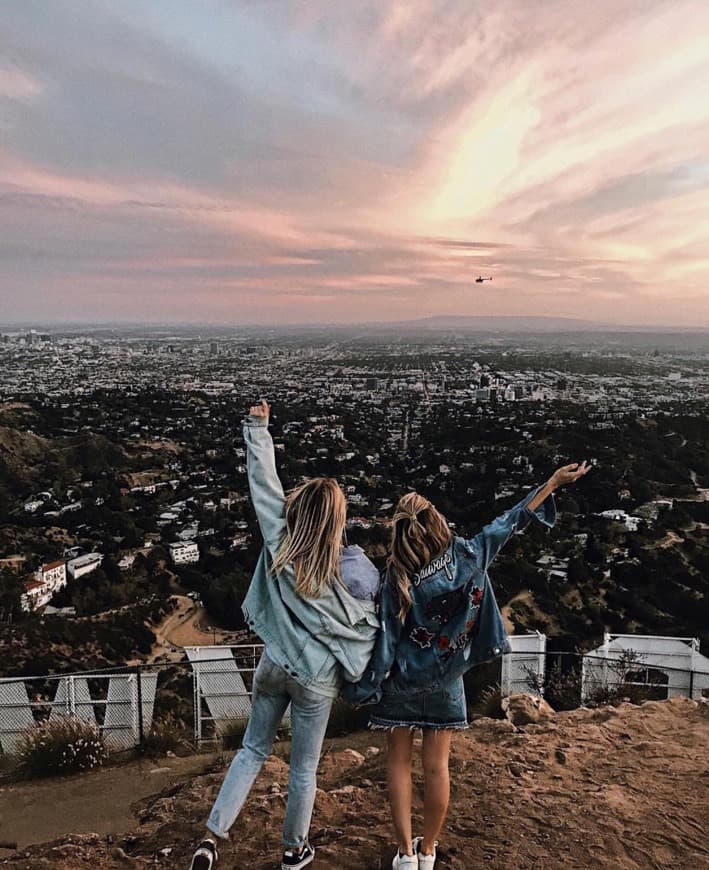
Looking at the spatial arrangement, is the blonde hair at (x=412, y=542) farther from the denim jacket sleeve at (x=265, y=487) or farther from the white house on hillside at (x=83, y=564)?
the white house on hillside at (x=83, y=564)

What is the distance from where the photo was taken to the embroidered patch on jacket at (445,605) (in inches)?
78.9

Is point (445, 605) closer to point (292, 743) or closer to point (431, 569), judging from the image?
point (431, 569)

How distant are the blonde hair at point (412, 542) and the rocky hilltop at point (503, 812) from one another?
114 cm

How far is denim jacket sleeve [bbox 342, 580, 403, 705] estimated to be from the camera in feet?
6.61

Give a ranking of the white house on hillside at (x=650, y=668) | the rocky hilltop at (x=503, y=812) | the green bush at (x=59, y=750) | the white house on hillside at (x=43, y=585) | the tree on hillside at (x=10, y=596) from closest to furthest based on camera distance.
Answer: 1. the rocky hilltop at (x=503, y=812)
2. the green bush at (x=59, y=750)
3. the white house on hillside at (x=650, y=668)
4. the tree on hillside at (x=10, y=596)
5. the white house on hillside at (x=43, y=585)

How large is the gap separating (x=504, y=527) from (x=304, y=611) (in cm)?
69

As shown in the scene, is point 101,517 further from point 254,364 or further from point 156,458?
point 254,364

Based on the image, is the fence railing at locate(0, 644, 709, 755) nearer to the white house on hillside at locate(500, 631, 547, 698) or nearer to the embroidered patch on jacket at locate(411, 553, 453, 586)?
the white house on hillside at locate(500, 631, 547, 698)

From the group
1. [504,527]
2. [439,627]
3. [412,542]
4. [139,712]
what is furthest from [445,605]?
[139,712]

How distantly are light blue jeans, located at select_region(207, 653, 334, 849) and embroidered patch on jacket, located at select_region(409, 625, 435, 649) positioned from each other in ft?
1.11

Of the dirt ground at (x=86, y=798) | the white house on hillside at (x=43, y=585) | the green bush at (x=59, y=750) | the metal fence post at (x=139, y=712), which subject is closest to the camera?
the dirt ground at (x=86, y=798)

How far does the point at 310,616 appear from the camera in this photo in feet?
6.48

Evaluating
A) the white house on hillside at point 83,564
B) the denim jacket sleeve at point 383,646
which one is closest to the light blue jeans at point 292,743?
the denim jacket sleeve at point 383,646

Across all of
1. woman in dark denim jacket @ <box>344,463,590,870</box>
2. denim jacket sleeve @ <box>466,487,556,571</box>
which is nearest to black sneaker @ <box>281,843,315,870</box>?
woman in dark denim jacket @ <box>344,463,590,870</box>
